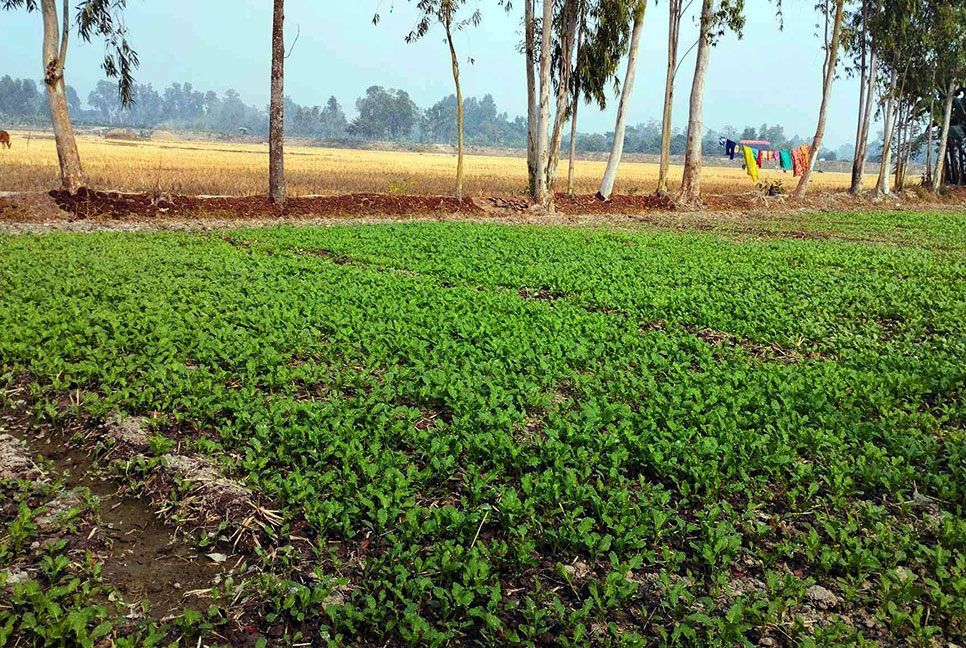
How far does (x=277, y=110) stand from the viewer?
20.3 metres

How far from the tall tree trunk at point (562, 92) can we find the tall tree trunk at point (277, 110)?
358 inches

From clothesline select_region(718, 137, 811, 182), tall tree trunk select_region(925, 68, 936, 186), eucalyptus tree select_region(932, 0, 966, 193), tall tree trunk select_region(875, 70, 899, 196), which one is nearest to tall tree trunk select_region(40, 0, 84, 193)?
clothesline select_region(718, 137, 811, 182)

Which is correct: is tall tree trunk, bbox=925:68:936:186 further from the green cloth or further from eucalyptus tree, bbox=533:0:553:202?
eucalyptus tree, bbox=533:0:553:202

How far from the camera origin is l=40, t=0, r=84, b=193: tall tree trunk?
18.0 metres

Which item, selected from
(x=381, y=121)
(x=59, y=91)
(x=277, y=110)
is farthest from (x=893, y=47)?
(x=381, y=121)

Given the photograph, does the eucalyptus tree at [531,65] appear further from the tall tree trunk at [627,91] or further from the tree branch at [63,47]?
the tree branch at [63,47]

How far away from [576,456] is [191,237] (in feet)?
39.2

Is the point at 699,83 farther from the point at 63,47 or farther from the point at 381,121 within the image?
the point at 381,121

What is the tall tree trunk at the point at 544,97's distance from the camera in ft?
74.8

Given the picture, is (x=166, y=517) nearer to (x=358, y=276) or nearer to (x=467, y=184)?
(x=358, y=276)

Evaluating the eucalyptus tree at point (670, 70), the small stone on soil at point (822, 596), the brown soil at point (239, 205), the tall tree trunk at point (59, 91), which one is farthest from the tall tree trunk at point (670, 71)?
the small stone on soil at point (822, 596)

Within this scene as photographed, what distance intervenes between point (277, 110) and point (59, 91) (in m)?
5.69

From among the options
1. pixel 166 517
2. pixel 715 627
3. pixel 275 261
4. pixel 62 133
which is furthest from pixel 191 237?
pixel 715 627

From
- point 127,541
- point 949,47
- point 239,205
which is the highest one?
point 949,47
